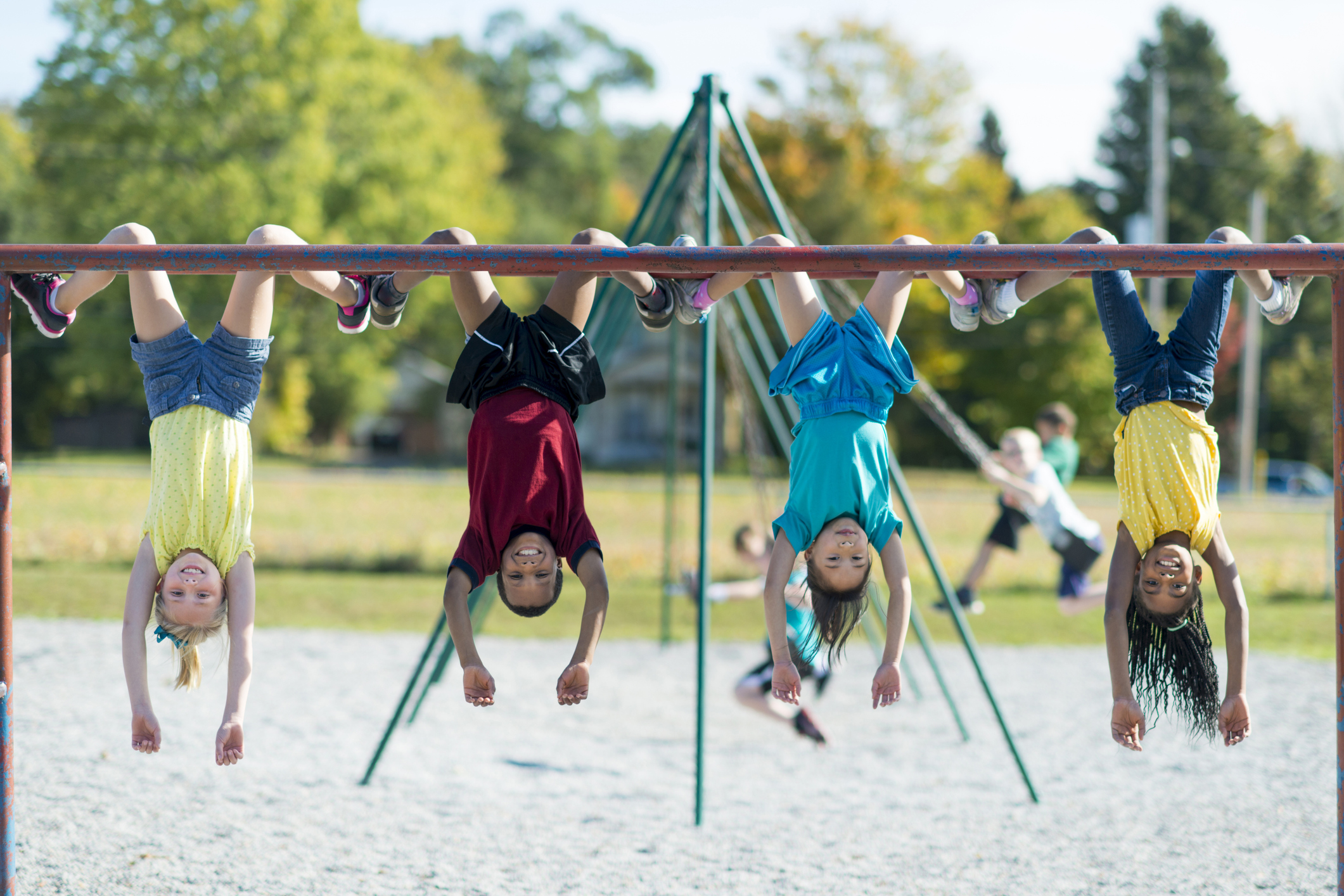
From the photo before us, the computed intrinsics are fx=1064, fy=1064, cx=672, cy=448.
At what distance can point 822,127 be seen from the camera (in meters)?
35.0

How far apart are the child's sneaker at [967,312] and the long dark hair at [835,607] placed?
2.90ft

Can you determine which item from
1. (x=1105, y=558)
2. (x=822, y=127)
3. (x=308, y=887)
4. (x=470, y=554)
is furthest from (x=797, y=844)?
(x=822, y=127)

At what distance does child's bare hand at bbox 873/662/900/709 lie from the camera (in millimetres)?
3385

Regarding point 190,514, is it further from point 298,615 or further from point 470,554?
point 298,615

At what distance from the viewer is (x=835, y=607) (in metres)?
3.65

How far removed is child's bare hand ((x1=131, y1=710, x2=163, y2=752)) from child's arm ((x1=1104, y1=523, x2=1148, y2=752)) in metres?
3.06

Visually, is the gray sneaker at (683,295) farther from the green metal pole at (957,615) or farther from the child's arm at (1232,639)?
the green metal pole at (957,615)

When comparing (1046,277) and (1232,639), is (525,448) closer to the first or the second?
(1046,277)

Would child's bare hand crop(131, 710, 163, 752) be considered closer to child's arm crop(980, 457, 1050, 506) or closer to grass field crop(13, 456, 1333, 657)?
child's arm crop(980, 457, 1050, 506)

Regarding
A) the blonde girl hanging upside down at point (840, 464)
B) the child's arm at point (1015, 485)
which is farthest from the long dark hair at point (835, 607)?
the child's arm at point (1015, 485)

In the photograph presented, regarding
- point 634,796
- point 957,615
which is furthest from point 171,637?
point 957,615

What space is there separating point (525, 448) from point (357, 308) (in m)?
0.84

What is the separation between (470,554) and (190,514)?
3.02ft

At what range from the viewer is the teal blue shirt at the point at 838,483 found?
3512mm
